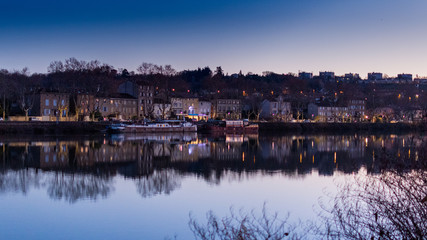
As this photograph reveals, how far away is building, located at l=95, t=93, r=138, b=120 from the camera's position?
248ft

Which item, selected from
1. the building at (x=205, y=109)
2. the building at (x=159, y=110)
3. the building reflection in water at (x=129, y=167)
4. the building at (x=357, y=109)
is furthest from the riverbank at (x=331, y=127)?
the building reflection in water at (x=129, y=167)

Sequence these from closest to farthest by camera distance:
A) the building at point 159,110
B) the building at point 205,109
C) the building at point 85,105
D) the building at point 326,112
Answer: the building at point 85,105
the building at point 159,110
the building at point 205,109
the building at point 326,112

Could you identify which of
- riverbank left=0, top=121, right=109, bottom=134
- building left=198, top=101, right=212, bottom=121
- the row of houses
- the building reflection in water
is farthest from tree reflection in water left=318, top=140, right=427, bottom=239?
building left=198, top=101, right=212, bottom=121

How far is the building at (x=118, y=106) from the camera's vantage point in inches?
2975

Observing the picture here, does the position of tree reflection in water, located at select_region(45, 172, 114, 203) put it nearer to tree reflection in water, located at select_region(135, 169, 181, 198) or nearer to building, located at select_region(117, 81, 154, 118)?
tree reflection in water, located at select_region(135, 169, 181, 198)

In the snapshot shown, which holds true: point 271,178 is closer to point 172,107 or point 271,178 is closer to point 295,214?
point 295,214

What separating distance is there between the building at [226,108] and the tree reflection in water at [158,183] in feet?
238

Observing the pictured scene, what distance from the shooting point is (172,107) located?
8875cm

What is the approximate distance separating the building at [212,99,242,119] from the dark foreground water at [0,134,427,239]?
6590 cm

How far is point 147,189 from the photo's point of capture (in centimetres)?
1811

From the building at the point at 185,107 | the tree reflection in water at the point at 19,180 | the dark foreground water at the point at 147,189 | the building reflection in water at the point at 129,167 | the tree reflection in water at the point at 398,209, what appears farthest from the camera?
the building at the point at 185,107

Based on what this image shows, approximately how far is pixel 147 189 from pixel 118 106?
6206cm

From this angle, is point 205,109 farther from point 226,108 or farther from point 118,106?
point 118,106

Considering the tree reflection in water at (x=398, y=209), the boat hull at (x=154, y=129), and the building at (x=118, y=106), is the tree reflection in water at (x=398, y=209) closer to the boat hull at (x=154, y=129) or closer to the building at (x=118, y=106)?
the boat hull at (x=154, y=129)
